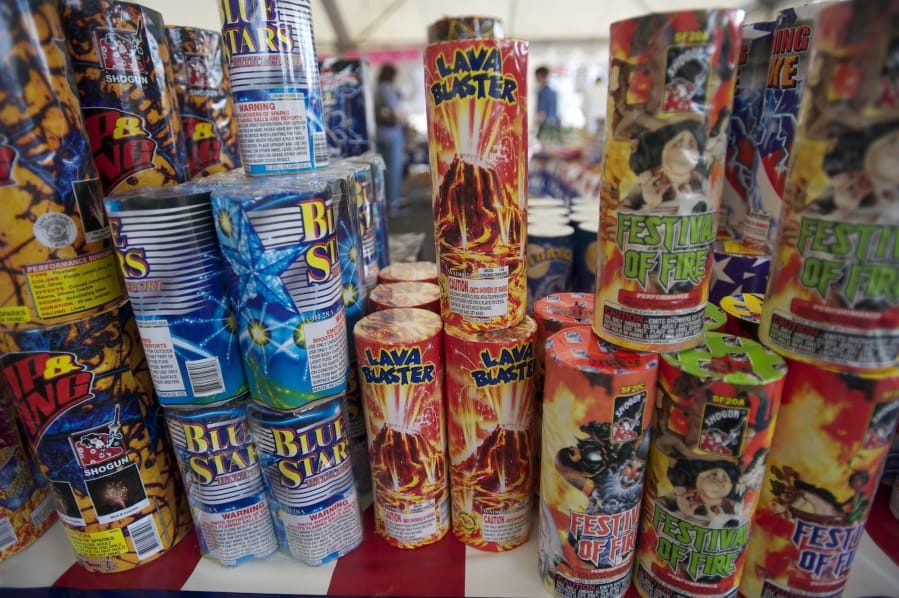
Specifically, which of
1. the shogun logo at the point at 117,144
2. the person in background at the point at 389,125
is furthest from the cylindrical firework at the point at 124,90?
the person in background at the point at 389,125

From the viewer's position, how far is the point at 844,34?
2.21ft

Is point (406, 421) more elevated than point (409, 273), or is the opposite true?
point (409, 273)

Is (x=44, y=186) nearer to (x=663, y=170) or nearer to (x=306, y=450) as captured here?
(x=306, y=450)

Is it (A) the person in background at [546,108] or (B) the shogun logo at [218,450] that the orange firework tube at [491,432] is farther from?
(A) the person in background at [546,108]

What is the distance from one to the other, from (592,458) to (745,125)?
3.03ft

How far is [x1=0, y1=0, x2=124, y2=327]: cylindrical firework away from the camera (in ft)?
2.71

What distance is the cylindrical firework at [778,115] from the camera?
3.29ft

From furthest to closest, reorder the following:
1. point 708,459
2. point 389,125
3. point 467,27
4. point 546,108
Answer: point 546,108 → point 389,125 → point 467,27 → point 708,459

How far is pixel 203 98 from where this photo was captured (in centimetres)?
129

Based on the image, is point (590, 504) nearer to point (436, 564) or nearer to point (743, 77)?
point (436, 564)

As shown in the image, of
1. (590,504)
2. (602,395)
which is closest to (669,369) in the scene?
(602,395)

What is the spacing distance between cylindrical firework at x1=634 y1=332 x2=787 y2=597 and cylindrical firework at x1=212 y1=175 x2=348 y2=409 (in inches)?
24.7

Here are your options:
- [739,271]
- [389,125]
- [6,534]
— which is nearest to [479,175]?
[739,271]

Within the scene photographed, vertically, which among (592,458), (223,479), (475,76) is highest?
(475,76)
